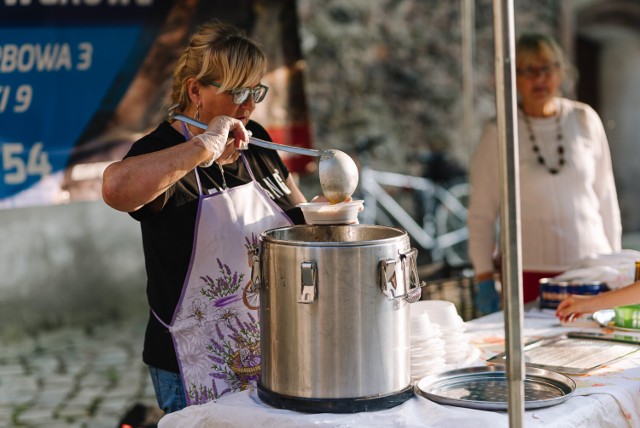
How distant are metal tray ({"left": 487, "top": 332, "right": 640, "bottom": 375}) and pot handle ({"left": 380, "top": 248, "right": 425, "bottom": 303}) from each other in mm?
518

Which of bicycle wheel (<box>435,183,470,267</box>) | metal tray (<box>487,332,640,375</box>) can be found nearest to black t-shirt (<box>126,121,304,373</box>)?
metal tray (<box>487,332,640,375</box>)

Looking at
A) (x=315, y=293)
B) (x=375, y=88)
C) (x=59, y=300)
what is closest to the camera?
(x=315, y=293)

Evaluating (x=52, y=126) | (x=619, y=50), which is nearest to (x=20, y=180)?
(x=52, y=126)

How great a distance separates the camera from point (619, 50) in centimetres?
811

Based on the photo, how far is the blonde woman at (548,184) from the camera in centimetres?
372

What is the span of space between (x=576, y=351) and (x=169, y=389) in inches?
45.2

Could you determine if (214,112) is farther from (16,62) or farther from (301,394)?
(16,62)

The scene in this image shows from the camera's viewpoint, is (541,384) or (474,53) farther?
(474,53)

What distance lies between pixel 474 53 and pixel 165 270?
5.88 metres

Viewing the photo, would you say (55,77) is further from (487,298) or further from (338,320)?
(338,320)

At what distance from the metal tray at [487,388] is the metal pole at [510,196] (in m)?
0.38

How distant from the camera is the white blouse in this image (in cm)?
372

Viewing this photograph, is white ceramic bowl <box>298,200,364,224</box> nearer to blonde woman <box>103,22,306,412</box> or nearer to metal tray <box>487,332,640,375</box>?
blonde woman <box>103,22,306,412</box>

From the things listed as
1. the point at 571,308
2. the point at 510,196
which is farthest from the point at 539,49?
the point at 510,196
